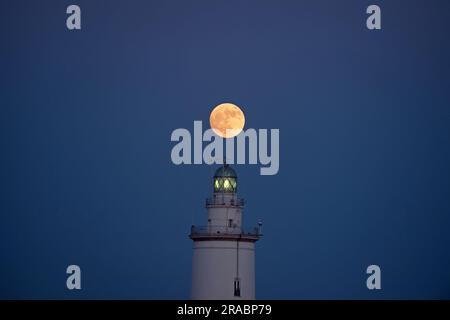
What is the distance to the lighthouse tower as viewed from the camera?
3802 inches

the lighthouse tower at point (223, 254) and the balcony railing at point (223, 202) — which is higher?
the balcony railing at point (223, 202)

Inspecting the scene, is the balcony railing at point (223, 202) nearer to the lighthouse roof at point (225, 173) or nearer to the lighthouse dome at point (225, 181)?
the lighthouse dome at point (225, 181)

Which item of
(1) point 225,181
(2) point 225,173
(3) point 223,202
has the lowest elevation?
(3) point 223,202

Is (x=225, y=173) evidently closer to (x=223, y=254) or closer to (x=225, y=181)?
(x=225, y=181)

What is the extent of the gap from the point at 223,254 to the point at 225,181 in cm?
446

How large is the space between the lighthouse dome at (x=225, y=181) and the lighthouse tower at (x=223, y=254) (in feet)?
0.62

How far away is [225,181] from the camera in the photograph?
97.7m

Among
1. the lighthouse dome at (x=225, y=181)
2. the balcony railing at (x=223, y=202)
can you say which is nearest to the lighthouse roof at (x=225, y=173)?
the lighthouse dome at (x=225, y=181)

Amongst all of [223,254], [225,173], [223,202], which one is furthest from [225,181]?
[223,254]

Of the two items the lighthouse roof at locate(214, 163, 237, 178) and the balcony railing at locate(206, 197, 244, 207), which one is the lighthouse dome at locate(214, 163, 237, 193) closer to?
the lighthouse roof at locate(214, 163, 237, 178)

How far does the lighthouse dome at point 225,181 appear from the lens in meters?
97.6

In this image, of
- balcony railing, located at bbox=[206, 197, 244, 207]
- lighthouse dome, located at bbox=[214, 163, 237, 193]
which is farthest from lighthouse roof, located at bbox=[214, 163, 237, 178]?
balcony railing, located at bbox=[206, 197, 244, 207]
